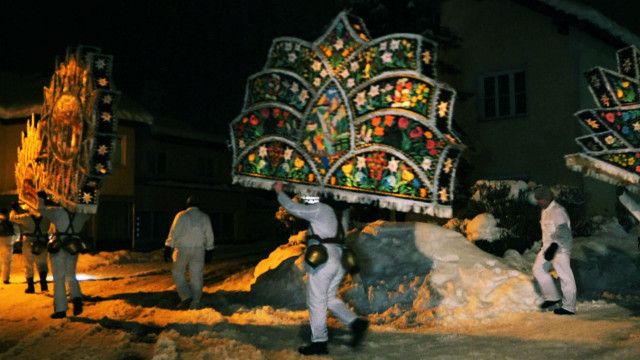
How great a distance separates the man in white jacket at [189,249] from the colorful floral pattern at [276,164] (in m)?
2.25

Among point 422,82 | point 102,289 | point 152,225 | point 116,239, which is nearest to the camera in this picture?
point 422,82

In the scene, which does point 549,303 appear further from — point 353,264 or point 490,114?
point 490,114

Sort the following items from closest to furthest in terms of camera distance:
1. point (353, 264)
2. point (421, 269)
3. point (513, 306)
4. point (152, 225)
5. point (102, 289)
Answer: point (353, 264) < point (513, 306) < point (421, 269) < point (102, 289) < point (152, 225)

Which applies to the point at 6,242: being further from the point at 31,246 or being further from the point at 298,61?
the point at 298,61

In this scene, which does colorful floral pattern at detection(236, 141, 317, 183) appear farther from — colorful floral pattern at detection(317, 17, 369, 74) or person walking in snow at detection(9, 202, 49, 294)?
person walking in snow at detection(9, 202, 49, 294)

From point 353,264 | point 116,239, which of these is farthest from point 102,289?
point 116,239

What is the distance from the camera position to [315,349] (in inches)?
266

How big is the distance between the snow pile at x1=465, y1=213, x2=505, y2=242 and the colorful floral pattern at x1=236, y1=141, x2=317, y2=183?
6.14m

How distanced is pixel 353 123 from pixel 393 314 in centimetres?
306

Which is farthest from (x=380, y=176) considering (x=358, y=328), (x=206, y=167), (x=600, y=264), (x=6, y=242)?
(x=206, y=167)

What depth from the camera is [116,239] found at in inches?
1055

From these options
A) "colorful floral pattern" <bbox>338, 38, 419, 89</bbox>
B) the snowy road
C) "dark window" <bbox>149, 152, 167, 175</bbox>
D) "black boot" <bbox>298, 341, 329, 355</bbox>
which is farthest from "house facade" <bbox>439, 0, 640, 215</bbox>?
"dark window" <bbox>149, 152, 167, 175</bbox>

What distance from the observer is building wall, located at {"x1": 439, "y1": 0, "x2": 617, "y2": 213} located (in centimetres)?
1562

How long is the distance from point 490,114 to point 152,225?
17.5 metres
